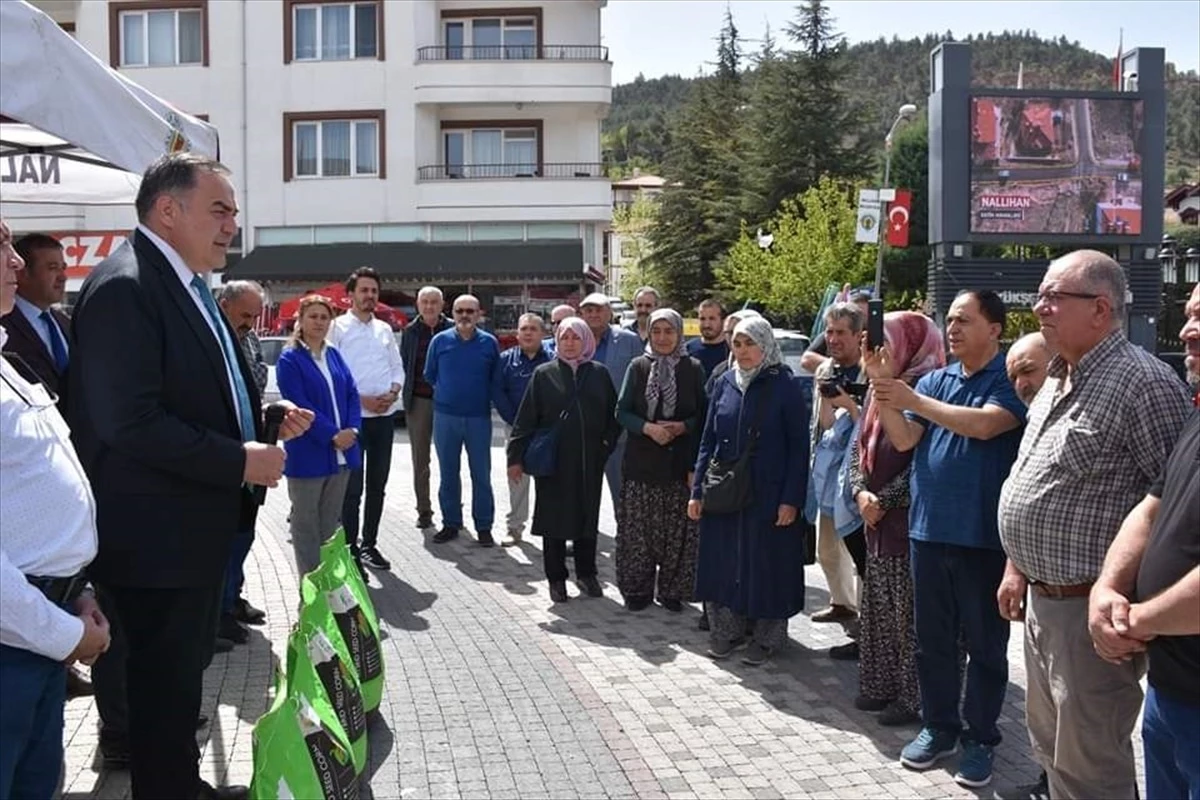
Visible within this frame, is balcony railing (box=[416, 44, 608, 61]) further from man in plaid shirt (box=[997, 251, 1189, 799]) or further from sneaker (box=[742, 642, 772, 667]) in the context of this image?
man in plaid shirt (box=[997, 251, 1189, 799])

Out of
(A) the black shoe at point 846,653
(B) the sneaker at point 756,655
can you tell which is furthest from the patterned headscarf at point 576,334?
(A) the black shoe at point 846,653

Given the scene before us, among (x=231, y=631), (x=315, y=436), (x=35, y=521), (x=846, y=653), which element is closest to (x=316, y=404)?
(x=315, y=436)

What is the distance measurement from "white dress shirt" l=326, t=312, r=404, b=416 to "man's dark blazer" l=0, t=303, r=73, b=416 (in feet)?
15.4

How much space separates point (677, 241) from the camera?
2029 inches

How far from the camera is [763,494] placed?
6785 millimetres

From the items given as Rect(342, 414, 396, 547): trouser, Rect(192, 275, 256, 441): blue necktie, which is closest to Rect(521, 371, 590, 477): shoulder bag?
Rect(342, 414, 396, 547): trouser

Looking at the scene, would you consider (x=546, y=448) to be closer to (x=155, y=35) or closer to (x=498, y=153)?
(x=498, y=153)

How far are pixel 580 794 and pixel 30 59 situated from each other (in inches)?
147

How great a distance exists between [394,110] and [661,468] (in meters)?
26.7

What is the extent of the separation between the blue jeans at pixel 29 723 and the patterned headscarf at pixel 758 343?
4460 mm

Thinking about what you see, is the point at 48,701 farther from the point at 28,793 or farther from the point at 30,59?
the point at 30,59

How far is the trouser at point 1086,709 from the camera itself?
382cm

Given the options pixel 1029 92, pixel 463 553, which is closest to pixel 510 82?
pixel 1029 92

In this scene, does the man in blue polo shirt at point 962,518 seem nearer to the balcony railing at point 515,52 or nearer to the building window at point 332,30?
the balcony railing at point 515,52
